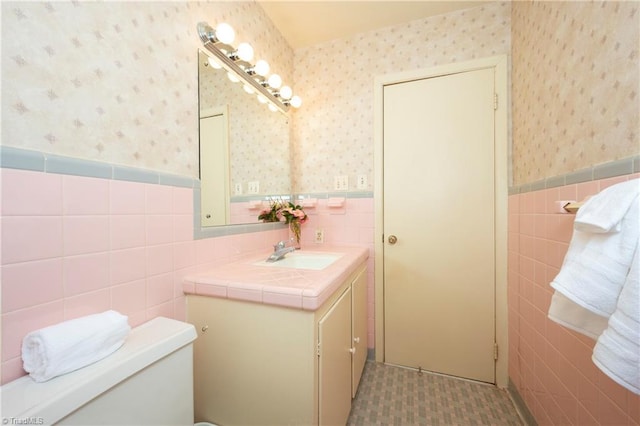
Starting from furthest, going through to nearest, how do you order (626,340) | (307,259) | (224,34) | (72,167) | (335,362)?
1. (307,259)
2. (224,34)
3. (335,362)
4. (72,167)
5. (626,340)

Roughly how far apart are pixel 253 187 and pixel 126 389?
1.14 m

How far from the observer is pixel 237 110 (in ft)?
4.60

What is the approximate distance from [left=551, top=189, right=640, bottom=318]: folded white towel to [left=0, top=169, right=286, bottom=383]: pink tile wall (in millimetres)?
1250

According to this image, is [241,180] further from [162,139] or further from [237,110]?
[162,139]

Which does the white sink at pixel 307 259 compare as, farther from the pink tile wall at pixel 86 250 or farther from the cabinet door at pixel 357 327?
the pink tile wall at pixel 86 250

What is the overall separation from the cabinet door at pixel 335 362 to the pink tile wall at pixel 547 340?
854mm

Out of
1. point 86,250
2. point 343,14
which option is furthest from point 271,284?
point 343,14

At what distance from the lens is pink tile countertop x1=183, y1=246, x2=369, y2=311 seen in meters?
0.80

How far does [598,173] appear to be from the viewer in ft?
2.50

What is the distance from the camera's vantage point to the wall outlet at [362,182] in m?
1.78

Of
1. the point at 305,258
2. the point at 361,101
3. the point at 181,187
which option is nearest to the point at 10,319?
the point at 181,187

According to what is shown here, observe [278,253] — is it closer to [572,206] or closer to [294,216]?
[294,216]

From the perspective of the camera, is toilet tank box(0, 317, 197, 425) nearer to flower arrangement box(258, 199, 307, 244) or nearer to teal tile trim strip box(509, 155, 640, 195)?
flower arrangement box(258, 199, 307, 244)

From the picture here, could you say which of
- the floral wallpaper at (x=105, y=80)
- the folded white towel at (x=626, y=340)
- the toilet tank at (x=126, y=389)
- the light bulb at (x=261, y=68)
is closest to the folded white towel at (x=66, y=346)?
the toilet tank at (x=126, y=389)
